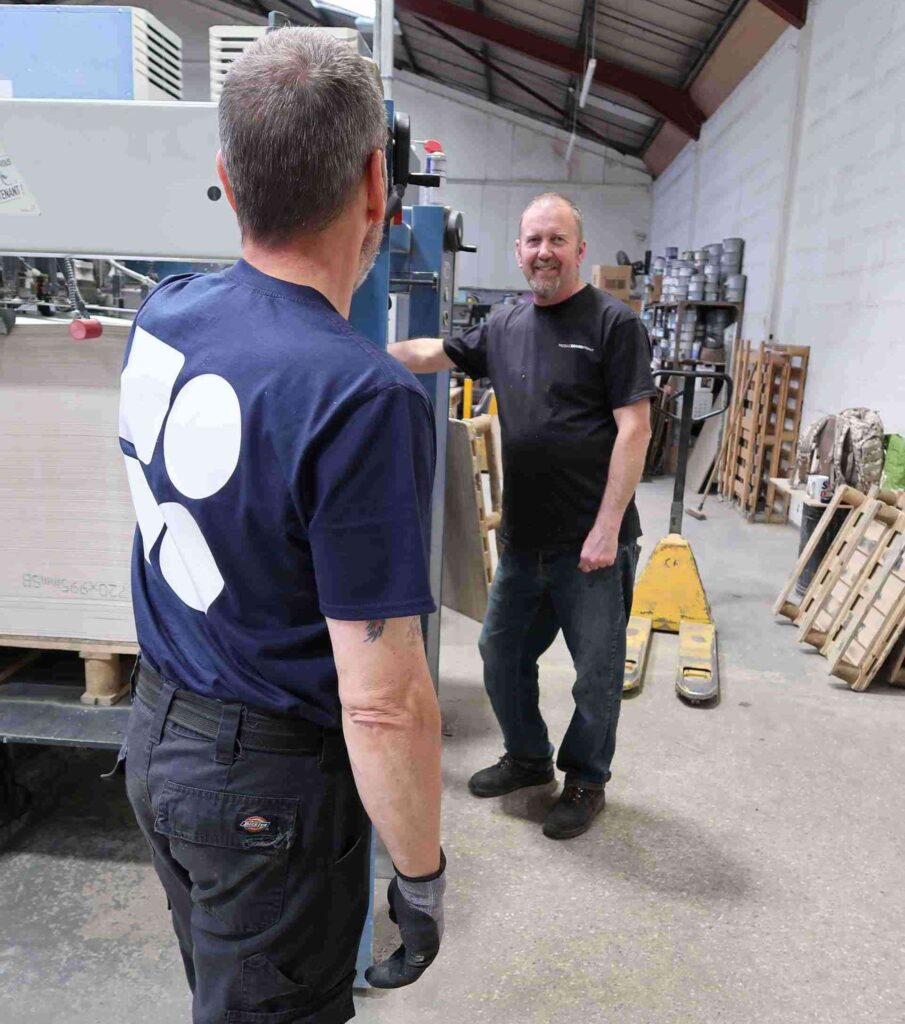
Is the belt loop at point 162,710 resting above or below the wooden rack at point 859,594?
above

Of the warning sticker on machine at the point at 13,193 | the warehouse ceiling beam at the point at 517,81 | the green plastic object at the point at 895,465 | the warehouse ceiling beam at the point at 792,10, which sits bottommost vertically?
the green plastic object at the point at 895,465

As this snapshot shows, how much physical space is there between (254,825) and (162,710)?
0.69 ft

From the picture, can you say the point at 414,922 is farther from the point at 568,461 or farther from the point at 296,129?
the point at 568,461

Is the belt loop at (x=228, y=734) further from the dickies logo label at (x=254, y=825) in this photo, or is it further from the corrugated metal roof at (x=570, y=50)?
the corrugated metal roof at (x=570, y=50)

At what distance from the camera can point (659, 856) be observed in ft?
8.41

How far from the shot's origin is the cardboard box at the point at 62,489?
212 cm

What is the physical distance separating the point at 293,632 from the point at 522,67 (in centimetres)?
1317

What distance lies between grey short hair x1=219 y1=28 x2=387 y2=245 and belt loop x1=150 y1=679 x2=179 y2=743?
2.05 ft

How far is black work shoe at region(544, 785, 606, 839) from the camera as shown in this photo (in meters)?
2.62

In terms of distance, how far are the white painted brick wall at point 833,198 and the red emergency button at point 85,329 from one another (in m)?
4.72

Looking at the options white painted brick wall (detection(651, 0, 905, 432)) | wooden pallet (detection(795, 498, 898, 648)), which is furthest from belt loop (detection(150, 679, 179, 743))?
white painted brick wall (detection(651, 0, 905, 432))

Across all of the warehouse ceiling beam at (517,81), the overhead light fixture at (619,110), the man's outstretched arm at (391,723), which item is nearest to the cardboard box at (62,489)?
the man's outstretched arm at (391,723)

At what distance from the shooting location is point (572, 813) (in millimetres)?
2654

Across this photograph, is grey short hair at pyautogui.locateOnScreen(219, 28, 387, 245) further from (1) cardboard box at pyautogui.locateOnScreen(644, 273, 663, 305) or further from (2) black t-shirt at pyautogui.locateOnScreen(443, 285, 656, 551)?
(1) cardboard box at pyautogui.locateOnScreen(644, 273, 663, 305)
